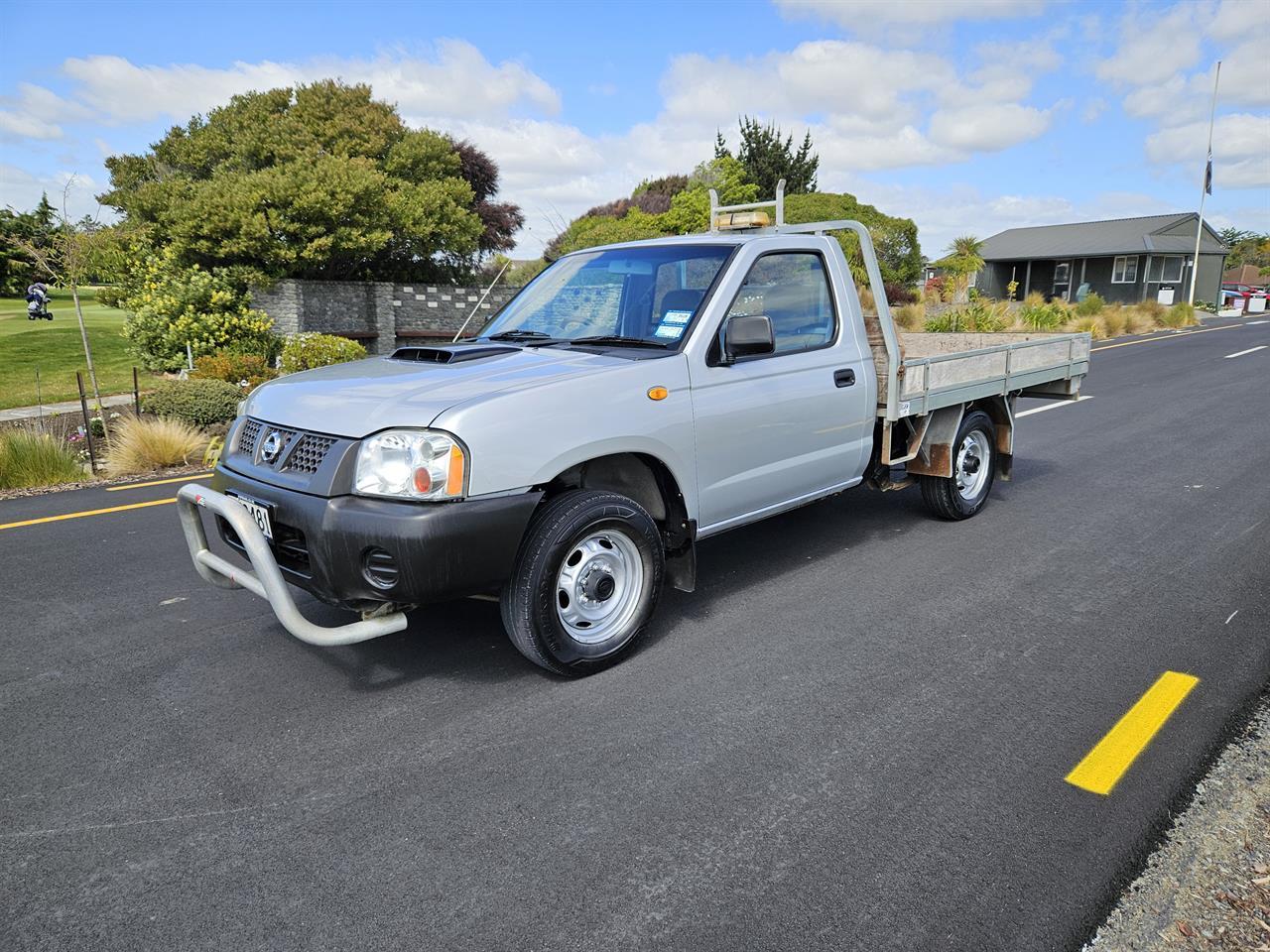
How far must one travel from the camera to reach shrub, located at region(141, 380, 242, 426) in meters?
10.6

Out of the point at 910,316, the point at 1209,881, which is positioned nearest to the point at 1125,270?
the point at 910,316

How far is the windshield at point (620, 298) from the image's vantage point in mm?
4680

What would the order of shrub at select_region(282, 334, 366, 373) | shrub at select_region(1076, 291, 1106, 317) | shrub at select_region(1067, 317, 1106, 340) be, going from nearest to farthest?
shrub at select_region(282, 334, 366, 373), shrub at select_region(1067, 317, 1106, 340), shrub at select_region(1076, 291, 1106, 317)

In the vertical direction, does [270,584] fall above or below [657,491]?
below

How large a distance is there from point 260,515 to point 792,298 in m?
3.09

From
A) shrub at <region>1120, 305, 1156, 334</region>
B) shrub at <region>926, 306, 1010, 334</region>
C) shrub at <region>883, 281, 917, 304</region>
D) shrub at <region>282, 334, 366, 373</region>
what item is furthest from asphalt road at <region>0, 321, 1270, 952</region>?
shrub at <region>1120, 305, 1156, 334</region>

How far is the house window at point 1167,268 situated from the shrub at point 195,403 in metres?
50.1

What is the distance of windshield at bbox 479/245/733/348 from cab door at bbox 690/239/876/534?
208 millimetres

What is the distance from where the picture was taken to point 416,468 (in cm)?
347

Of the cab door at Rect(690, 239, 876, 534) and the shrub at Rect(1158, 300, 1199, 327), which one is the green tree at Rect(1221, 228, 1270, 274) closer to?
the shrub at Rect(1158, 300, 1199, 327)

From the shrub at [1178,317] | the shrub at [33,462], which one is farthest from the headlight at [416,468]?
the shrub at [1178,317]

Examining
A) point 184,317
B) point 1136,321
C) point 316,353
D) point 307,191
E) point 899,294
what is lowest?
point 316,353

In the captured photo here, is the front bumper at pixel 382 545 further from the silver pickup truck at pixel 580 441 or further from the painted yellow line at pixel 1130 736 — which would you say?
the painted yellow line at pixel 1130 736

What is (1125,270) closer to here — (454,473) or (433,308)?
(433,308)
